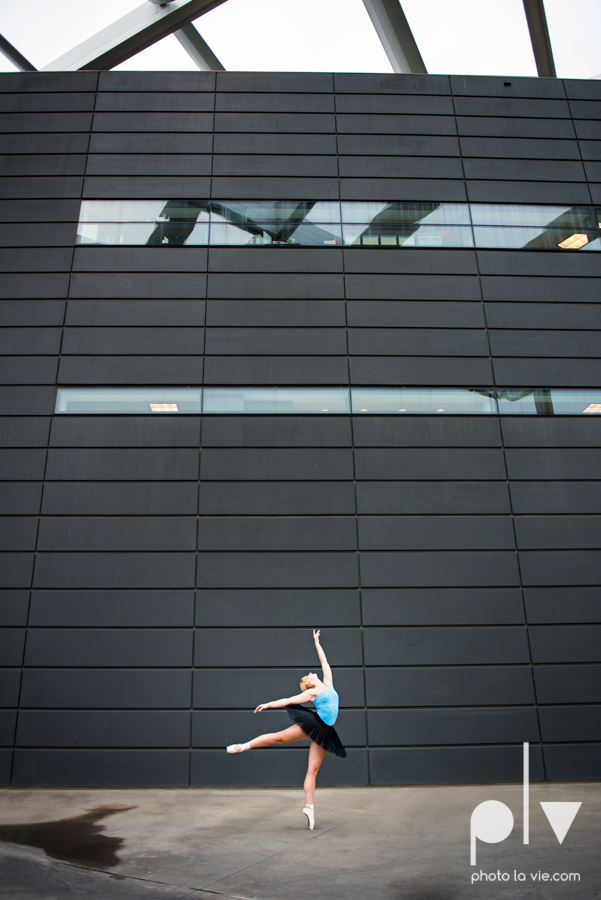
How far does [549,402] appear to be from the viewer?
30.8 feet

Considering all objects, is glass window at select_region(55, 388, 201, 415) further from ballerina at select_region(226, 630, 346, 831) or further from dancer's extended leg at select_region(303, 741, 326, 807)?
dancer's extended leg at select_region(303, 741, 326, 807)

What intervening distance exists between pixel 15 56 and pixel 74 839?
14.4 meters

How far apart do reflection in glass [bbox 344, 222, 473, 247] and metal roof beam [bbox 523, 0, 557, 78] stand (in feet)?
16.0

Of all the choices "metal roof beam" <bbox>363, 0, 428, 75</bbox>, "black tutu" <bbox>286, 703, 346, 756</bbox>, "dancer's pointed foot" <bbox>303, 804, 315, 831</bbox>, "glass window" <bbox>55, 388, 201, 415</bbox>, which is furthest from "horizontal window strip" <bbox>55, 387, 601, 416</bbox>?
"metal roof beam" <bbox>363, 0, 428, 75</bbox>

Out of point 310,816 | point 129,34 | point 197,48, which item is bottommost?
point 310,816

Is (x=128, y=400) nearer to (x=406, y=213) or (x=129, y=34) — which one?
(x=406, y=213)

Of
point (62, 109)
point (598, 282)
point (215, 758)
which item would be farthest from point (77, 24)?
point (215, 758)

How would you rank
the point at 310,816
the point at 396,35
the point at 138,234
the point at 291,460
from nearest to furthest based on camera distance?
the point at 310,816
the point at 291,460
the point at 138,234
the point at 396,35

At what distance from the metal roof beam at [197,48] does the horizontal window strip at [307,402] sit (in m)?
8.71

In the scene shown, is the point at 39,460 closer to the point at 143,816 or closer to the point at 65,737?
the point at 65,737

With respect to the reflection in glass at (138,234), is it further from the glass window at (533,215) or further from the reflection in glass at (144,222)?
the glass window at (533,215)

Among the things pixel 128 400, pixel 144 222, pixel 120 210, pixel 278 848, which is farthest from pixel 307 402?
pixel 278 848

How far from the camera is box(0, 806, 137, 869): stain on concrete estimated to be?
15.2 ft

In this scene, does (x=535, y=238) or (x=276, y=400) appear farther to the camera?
(x=535, y=238)
